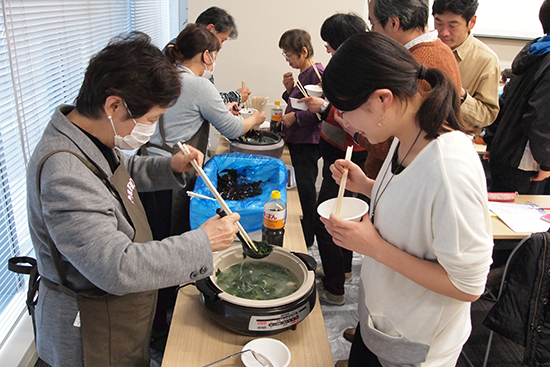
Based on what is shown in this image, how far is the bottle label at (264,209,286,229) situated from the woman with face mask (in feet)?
1.15

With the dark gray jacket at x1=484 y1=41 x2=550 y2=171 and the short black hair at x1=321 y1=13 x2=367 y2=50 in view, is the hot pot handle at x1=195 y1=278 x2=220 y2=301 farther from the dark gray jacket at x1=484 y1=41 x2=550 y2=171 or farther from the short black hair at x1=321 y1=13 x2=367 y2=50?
the dark gray jacket at x1=484 y1=41 x2=550 y2=171

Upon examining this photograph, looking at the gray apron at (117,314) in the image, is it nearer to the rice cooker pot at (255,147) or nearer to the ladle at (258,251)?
the ladle at (258,251)

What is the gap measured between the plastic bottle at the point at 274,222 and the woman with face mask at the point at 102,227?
36 cm

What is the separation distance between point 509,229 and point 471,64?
114cm

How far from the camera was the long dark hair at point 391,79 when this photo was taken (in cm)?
92

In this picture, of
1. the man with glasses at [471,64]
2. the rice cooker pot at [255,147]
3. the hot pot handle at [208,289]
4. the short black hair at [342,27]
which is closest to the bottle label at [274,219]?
the hot pot handle at [208,289]

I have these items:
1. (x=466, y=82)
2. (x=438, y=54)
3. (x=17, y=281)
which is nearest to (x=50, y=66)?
(x=17, y=281)

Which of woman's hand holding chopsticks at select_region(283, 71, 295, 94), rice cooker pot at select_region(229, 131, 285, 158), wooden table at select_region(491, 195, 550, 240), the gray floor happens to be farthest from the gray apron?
woman's hand holding chopsticks at select_region(283, 71, 295, 94)

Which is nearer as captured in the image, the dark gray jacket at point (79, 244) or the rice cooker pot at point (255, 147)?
the dark gray jacket at point (79, 244)

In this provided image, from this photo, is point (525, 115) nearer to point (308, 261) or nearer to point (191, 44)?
point (308, 261)

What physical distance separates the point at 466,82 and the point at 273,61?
6.88 ft

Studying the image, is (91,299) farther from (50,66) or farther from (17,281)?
(50,66)

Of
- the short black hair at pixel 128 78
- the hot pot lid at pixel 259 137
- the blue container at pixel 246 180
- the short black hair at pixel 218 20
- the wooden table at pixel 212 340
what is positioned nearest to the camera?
the short black hair at pixel 128 78

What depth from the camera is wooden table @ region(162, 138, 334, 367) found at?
111 centimetres
